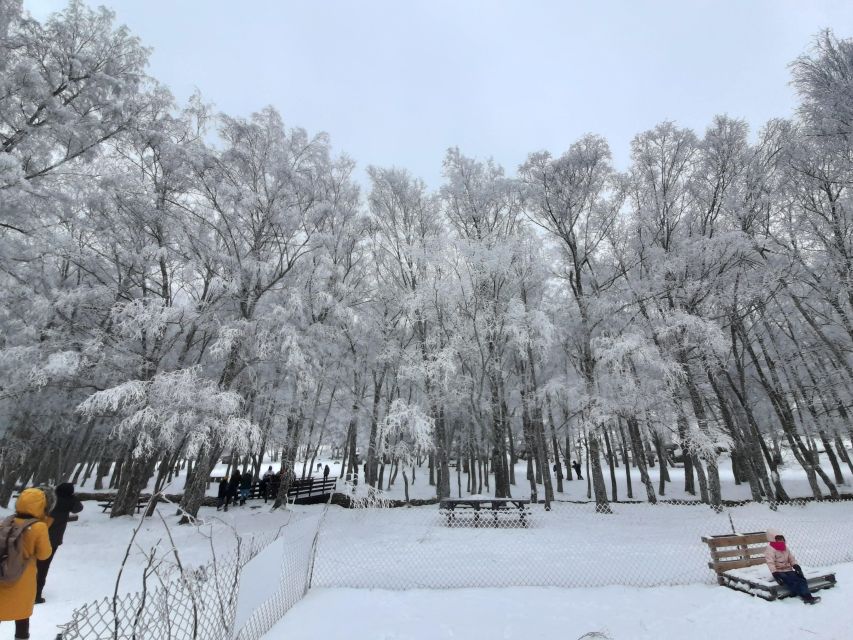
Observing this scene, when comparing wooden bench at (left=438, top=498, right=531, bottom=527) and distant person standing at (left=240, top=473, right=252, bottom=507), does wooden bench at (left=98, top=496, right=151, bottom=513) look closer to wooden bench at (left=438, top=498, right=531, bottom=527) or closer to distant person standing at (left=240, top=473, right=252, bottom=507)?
distant person standing at (left=240, top=473, right=252, bottom=507)

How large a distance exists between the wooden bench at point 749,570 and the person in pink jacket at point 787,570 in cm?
11

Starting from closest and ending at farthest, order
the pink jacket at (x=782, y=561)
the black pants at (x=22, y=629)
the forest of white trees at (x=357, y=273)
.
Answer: the black pants at (x=22, y=629)
the pink jacket at (x=782, y=561)
the forest of white trees at (x=357, y=273)

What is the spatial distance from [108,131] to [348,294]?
7.94 meters

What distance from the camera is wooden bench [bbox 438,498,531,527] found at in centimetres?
1131

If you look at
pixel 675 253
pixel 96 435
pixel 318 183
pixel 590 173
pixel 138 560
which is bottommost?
pixel 138 560

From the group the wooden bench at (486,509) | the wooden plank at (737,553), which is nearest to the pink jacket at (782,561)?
the wooden plank at (737,553)

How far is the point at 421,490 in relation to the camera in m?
24.5

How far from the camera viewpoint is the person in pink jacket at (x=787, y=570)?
583cm

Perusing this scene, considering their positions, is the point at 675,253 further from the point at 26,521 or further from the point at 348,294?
the point at 26,521

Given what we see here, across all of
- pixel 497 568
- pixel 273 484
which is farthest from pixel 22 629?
pixel 273 484

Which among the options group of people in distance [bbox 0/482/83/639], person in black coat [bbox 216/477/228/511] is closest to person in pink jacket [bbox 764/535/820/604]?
group of people in distance [bbox 0/482/83/639]

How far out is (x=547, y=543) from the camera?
30.0ft

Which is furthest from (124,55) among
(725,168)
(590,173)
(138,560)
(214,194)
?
(725,168)

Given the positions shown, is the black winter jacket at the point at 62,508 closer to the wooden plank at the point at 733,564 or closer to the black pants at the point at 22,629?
the black pants at the point at 22,629
